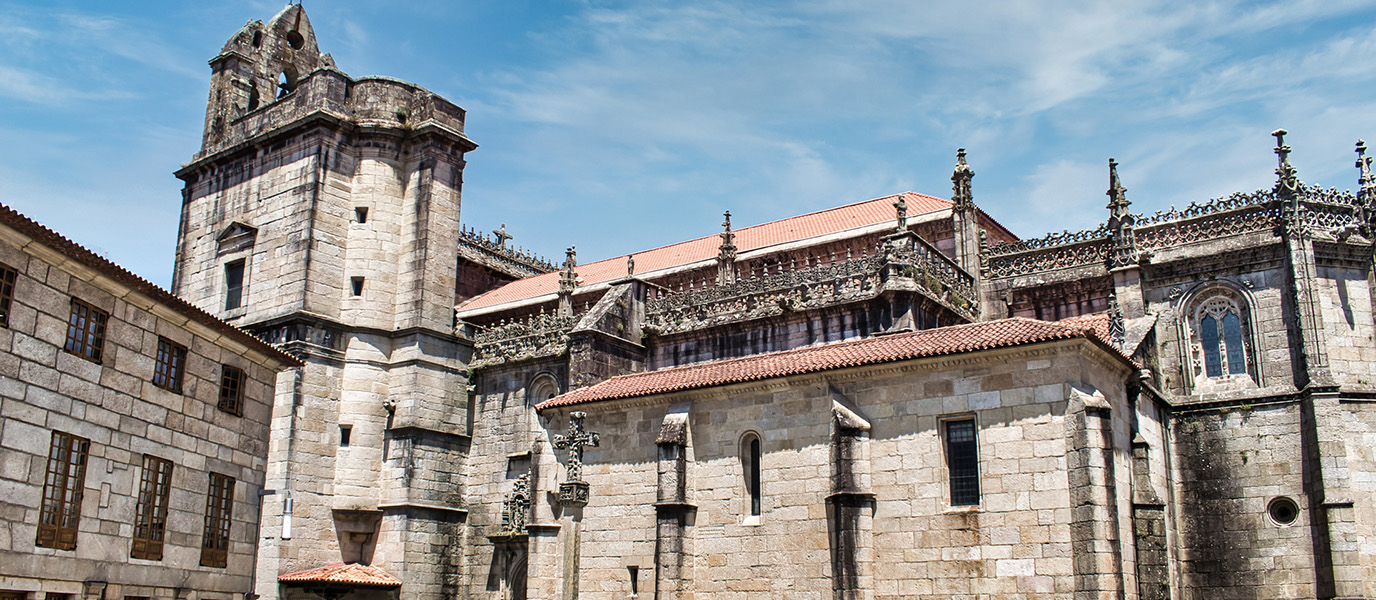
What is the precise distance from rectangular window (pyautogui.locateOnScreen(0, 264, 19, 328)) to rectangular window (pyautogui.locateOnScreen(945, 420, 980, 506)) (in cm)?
1540

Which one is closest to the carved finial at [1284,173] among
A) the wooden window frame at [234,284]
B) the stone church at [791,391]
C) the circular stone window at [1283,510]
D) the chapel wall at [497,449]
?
the stone church at [791,391]

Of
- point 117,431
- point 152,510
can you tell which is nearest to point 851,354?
point 152,510

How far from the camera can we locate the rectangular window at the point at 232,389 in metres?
22.1

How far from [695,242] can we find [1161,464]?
21.3 m

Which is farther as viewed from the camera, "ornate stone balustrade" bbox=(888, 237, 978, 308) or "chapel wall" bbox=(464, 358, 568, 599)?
"chapel wall" bbox=(464, 358, 568, 599)

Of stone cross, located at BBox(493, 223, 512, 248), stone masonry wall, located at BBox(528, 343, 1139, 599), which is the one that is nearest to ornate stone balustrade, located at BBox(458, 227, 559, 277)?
stone cross, located at BBox(493, 223, 512, 248)

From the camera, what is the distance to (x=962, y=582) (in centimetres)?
1914

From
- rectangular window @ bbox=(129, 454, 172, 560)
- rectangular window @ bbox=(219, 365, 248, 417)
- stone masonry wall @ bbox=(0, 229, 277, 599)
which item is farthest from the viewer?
rectangular window @ bbox=(219, 365, 248, 417)

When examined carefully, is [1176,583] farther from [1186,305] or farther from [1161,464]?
[1186,305]

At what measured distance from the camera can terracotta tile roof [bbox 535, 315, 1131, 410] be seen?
1969 centimetres

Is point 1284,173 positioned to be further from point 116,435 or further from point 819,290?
point 116,435

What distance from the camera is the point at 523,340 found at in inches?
1346

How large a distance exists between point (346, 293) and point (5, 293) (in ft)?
57.3

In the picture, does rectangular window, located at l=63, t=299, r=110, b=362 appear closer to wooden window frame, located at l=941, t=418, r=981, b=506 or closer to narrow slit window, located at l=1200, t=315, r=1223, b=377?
wooden window frame, located at l=941, t=418, r=981, b=506
